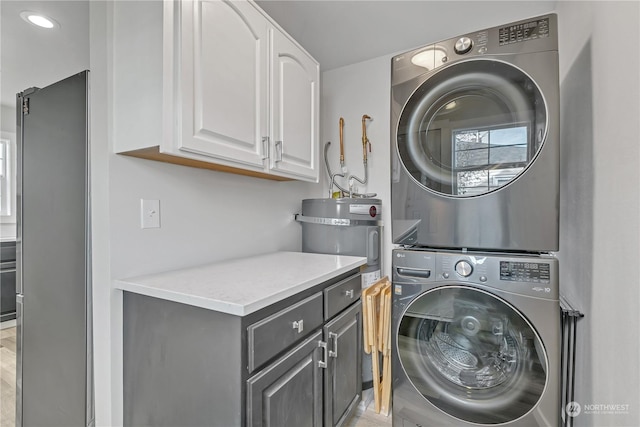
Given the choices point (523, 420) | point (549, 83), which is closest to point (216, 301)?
point (523, 420)

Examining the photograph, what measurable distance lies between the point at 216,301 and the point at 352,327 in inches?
35.2

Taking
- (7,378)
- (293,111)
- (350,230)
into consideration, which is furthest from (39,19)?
(7,378)

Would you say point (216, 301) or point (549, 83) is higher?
point (549, 83)

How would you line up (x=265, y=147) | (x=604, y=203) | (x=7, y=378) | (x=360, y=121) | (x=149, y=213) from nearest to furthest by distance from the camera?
(x=604, y=203)
(x=149, y=213)
(x=265, y=147)
(x=7, y=378)
(x=360, y=121)

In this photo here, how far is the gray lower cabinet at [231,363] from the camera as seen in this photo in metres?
0.84

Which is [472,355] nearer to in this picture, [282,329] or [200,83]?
[282,329]

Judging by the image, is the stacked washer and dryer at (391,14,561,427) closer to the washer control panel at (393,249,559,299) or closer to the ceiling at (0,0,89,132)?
the washer control panel at (393,249,559,299)

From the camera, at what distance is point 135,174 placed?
46.0 inches

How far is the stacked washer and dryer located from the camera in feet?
3.61

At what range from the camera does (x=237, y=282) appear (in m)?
1.08

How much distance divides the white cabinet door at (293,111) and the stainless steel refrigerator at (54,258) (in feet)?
2.59

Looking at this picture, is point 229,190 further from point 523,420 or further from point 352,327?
point 523,420

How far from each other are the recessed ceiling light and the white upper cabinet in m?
1.04

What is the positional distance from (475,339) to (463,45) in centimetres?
128
